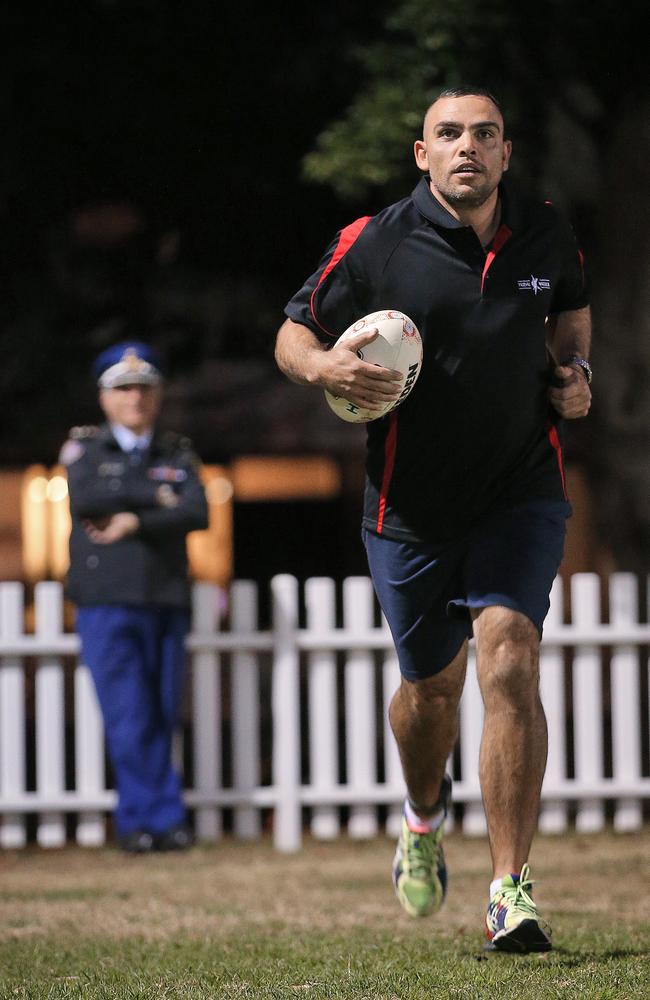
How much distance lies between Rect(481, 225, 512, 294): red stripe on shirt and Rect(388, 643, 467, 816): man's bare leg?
1.12 meters

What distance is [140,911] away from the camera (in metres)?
6.01

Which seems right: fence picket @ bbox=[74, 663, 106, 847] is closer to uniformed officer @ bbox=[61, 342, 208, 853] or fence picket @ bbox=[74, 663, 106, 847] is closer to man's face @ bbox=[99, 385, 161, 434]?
uniformed officer @ bbox=[61, 342, 208, 853]

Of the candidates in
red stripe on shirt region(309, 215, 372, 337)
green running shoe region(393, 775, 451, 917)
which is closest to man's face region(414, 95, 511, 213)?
red stripe on shirt region(309, 215, 372, 337)

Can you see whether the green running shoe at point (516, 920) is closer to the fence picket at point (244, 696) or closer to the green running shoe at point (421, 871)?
the green running shoe at point (421, 871)

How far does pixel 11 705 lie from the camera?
8078mm

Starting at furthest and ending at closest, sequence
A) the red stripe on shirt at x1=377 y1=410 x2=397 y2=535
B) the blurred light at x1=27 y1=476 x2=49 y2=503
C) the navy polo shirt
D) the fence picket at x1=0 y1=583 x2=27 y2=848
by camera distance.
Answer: the blurred light at x1=27 y1=476 x2=49 y2=503 < the fence picket at x1=0 y1=583 x2=27 y2=848 < the red stripe on shirt at x1=377 y1=410 x2=397 y2=535 < the navy polo shirt

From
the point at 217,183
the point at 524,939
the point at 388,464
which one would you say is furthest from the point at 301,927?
the point at 217,183

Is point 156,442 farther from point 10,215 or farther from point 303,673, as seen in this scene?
point 303,673

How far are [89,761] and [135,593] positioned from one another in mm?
969

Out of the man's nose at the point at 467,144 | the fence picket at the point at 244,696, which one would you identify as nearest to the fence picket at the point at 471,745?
the fence picket at the point at 244,696

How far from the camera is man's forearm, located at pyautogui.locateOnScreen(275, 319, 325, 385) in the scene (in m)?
4.43

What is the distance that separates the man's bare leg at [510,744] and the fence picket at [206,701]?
12.3ft

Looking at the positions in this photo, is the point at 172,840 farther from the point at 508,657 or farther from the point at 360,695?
the point at 508,657

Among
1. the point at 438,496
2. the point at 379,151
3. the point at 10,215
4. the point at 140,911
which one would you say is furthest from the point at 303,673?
the point at 438,496
